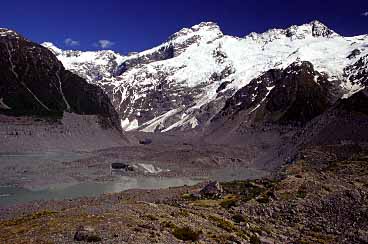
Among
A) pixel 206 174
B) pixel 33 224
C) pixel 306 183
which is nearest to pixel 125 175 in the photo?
pixel 206 174

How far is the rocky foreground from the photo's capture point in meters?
36.6

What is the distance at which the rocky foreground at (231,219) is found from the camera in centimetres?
3656

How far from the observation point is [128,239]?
34.7m

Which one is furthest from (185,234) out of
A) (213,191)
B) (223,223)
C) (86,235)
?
(213,191)

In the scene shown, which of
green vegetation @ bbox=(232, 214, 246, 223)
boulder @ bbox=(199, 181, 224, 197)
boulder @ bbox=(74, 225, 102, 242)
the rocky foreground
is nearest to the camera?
boulder @ bbox=(74, 225, 102, 242)

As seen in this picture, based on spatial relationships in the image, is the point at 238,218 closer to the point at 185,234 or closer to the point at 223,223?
the point at 223,223

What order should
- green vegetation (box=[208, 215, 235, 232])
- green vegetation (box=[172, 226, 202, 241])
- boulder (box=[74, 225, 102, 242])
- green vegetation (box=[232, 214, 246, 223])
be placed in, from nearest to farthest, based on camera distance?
Answer: boulder (box=[74, 225, 102, 242]) < green vegetation (box=[172, 226, 202, 241]) < green vegetation (box=[208, 215, 235, 232]) < green vegetation (box=[232, 214, 246, 223])

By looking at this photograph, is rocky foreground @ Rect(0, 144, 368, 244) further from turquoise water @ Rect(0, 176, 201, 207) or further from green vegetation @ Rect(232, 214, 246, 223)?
turquoise water @ Rect(0, 176, 201, 207)

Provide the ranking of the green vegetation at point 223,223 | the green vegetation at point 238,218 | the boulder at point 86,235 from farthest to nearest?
1. the green vegetation at point 238,218
2. the green vegetation at point 223,223
3. the boulder at point 86,235

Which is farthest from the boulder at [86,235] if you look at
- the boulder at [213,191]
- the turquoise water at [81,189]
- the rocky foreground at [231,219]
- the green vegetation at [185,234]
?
the turquoise water at [81,189]

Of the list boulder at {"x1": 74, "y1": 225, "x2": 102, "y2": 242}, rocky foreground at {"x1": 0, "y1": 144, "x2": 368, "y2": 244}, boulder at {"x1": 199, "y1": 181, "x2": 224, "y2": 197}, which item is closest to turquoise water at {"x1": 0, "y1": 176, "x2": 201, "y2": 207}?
rocky foreground at {"x1": 0, "y1": 144, "x2": 368, "y2": 244}

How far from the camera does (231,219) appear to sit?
5288cm

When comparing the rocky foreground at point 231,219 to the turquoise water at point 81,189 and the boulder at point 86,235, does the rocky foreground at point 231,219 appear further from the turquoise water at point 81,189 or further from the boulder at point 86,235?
the turquoise water at point 81,189

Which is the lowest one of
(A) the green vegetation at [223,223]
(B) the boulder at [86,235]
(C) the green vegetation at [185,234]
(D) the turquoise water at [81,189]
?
(D) the turquoise water at [81,189]
